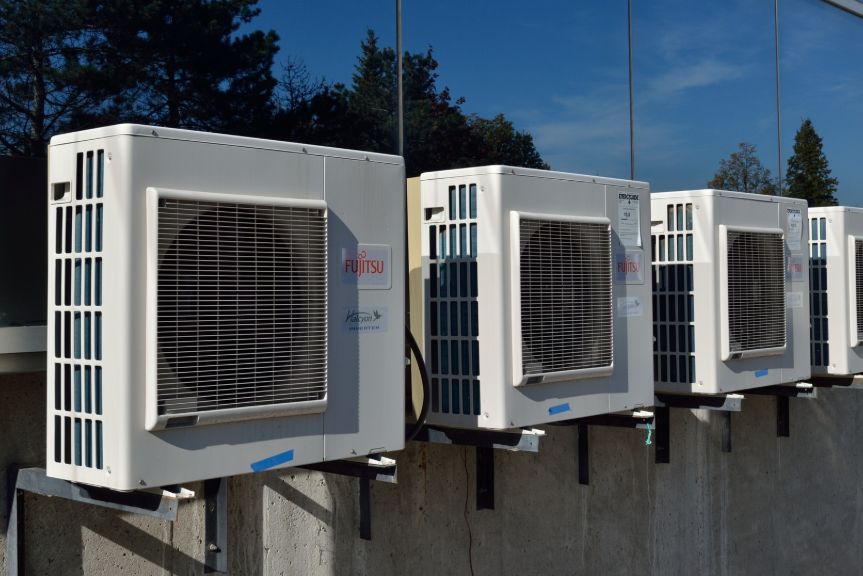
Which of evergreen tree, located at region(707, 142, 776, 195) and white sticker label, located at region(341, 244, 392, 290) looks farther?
evergreen tree, located at region(707, 142, 776, 195)

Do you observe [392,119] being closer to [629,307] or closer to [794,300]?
[629,307]

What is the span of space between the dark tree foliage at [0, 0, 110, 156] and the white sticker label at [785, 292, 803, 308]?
274 centimetres

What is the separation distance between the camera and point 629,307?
3221 mm

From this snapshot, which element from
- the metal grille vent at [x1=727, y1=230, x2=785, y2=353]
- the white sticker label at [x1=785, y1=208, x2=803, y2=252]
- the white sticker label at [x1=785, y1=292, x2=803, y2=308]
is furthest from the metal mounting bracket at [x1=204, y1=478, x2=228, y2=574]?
the white sticker label at [x1=785, y1=208, x2=803, y2=252]

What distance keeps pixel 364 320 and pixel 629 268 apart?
43.3 inches

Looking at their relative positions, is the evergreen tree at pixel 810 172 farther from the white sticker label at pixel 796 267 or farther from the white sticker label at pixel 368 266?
the white sticker label at pixel 368 266

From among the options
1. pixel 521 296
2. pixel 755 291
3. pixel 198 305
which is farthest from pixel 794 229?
pixel 198 305

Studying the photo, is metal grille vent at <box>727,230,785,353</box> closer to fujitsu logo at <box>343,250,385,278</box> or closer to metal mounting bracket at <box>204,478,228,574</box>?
fujitsu logo at <box>343,250,385,278</box>

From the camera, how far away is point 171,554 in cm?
262

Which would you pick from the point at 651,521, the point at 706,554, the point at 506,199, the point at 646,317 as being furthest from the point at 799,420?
the point at 506,199

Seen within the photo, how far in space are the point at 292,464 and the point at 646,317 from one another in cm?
143

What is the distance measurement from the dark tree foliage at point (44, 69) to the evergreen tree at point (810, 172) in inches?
167

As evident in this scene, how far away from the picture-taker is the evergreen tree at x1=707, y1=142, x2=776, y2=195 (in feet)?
17.1

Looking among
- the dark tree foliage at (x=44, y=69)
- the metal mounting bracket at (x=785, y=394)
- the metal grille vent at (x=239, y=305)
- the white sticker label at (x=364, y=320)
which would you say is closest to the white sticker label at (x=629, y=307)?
the white sticker label at (x=364, y=320)
